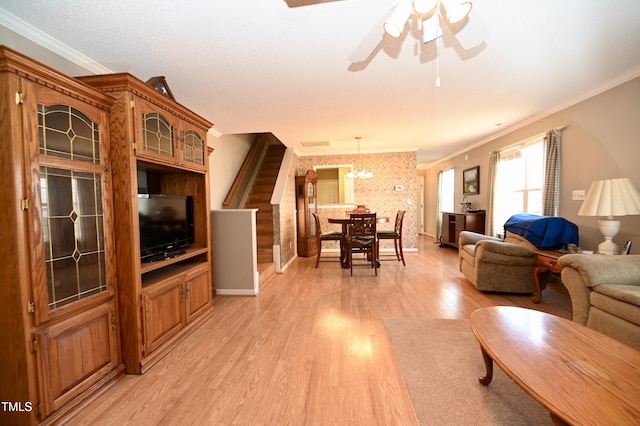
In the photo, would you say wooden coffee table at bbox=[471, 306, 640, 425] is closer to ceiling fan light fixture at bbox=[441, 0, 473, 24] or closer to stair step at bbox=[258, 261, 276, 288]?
ceiling fan light fixture at bbox=[441, 0, 473, 24]

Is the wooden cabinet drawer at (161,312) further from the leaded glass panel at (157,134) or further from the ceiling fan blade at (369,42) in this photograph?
the ceiling fan blade at (369,42)

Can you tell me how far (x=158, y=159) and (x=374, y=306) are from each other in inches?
102

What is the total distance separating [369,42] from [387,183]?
4279mm

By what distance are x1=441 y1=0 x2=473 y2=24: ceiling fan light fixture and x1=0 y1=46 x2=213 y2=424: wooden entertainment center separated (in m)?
2.01

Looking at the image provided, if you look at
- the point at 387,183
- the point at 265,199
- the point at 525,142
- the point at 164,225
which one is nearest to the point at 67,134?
the point at 164,225

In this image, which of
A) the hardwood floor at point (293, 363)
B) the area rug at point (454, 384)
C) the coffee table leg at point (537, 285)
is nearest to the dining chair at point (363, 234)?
the hardwood floor at point (293, 363)

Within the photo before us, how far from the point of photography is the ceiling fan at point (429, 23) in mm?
1225

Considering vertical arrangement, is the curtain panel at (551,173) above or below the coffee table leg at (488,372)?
above

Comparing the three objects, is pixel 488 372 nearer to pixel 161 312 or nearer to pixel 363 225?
pixel 161 312

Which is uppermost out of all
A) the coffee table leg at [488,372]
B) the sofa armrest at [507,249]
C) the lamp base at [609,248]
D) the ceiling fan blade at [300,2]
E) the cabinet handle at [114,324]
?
the ceiling fan blade at [300,2]

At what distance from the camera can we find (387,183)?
5.88m

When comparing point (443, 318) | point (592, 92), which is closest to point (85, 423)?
point (443, 318)

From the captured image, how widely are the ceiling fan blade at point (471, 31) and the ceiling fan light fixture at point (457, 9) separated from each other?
440 mm

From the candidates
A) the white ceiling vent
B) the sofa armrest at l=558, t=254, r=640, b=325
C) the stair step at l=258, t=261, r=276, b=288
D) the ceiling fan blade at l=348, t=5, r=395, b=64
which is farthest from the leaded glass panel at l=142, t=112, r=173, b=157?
the sofa armrest at l=558, t=254, r=640, b=325
